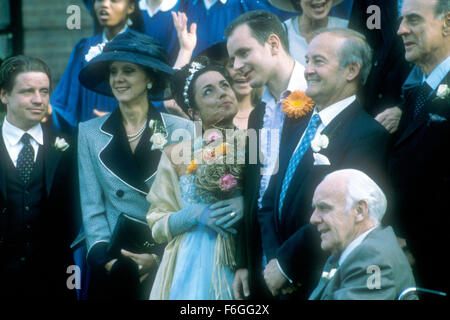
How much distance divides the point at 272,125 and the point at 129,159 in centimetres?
96

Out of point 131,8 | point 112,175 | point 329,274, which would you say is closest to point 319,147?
point 329,274

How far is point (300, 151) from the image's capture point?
4984 mm

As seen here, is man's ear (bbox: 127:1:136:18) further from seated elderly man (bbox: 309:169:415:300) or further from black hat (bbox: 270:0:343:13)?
seated elderly man (bbox: 309:169:415:300)

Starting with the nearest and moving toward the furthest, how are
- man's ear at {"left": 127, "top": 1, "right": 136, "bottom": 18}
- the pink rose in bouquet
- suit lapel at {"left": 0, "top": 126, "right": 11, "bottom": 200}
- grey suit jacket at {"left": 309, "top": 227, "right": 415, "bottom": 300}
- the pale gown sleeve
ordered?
grey suit jacket at {"left": 309, "top": 227, "right": 415, "bottom": 300} → the pink rose in bouquet → the pale gown sleeve → suit lapel at {"left": 0, "top": 126, "right": 11, "bottom": 200} → man's ear at {"left": 127, "top": 1, "right": 136, "bottom": 18}

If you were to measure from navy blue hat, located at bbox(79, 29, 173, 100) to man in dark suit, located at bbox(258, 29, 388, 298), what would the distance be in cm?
99

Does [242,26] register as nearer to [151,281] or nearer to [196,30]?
[196,30]

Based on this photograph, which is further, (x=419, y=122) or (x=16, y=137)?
(x=16, y=137)

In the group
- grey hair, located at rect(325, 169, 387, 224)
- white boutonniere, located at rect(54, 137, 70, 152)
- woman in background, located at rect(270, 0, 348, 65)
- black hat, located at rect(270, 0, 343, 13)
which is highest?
black hat, located at rect(270, 0, 343, 13)

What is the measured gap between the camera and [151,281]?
529 cm

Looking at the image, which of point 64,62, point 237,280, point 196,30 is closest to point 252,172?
point 237,280

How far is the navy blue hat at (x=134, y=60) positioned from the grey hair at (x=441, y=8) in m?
1.71

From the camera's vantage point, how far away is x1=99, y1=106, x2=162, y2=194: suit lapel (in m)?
5.32

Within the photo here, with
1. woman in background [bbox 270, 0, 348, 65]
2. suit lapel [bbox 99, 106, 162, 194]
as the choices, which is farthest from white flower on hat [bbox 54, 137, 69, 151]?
woman in background [bbox 270, 0, 348, 65]

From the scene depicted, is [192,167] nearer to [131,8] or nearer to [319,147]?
[319,147]
